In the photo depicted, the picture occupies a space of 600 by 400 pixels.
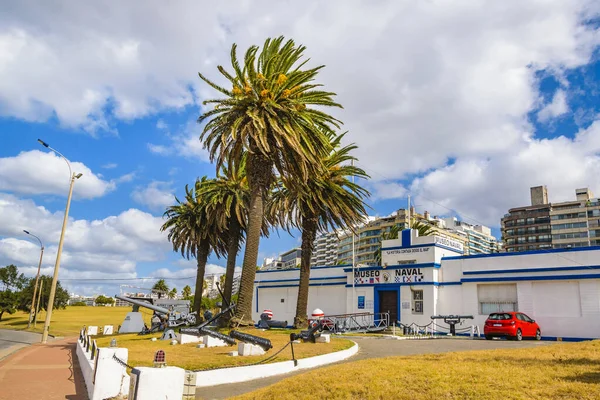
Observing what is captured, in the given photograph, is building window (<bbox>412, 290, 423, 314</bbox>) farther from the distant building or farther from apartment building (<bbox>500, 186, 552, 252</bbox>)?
A: the distant building

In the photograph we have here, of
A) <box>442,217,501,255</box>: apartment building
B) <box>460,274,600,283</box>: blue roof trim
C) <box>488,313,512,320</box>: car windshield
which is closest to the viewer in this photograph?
<box>488,313,512,320</box>: car windshield

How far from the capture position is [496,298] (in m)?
29.5

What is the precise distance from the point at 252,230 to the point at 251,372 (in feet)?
38.3

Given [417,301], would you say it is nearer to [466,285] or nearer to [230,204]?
[466,285]

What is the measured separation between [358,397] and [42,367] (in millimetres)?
12448

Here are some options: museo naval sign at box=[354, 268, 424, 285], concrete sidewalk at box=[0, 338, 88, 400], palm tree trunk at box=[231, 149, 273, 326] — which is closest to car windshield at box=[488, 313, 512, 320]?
museo naval sign at box=[354, 268, 424, 285]

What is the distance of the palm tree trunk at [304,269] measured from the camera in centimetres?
2912

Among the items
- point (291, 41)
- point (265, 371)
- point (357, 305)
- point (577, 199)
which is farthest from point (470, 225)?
point (265, 371)

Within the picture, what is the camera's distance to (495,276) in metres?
29.3

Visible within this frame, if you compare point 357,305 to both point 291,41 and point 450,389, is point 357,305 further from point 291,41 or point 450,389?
point 450,389

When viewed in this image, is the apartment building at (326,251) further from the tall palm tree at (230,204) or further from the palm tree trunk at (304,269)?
the palm tree trunk at (304,269)

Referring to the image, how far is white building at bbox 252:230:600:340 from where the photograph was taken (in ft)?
86.9

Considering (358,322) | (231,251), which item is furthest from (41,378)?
(358,322)

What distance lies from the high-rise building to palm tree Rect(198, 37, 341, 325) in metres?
91.1
